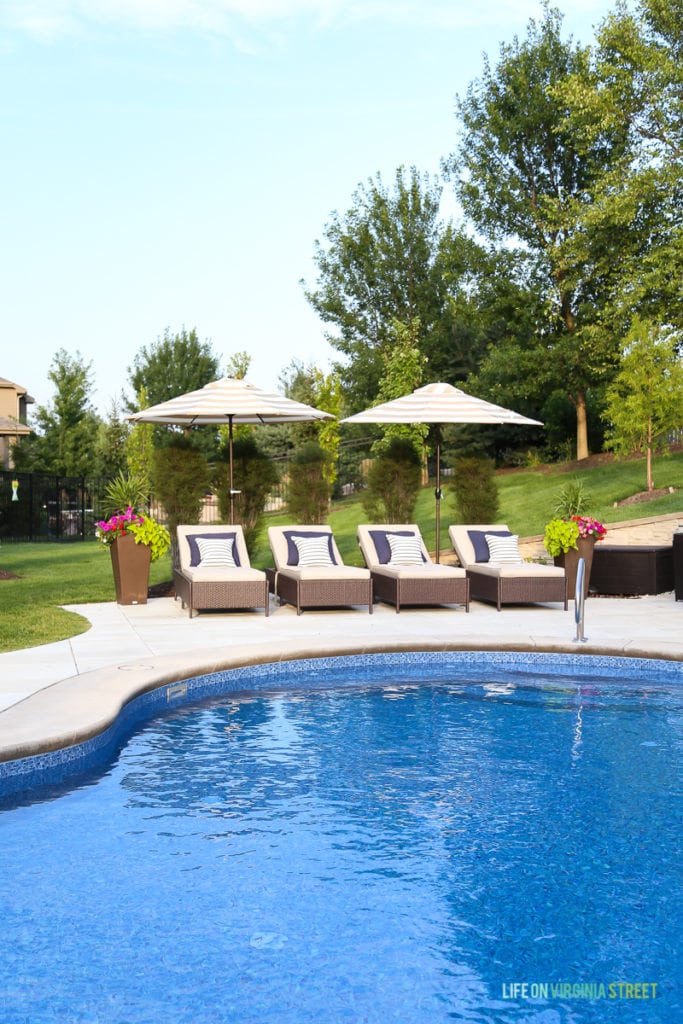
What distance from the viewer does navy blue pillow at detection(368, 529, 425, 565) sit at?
1263cm

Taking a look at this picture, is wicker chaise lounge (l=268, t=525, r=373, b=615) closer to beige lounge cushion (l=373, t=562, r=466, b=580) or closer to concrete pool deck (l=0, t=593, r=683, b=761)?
Result: concrete pool deck (l=0, t=593, r=683, b=761)

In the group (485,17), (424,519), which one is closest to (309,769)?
(485,17)

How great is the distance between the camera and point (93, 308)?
2659 centimetres

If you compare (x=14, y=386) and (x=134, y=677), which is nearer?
(x=134, y=677)

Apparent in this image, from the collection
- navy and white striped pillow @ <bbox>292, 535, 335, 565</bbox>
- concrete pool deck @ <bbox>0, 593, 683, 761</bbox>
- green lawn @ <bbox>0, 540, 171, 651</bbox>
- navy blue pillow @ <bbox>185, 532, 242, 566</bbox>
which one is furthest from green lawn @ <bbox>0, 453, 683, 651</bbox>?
navy and white striped pillow @ <bbox>292, 535, 335, 565</bbox>

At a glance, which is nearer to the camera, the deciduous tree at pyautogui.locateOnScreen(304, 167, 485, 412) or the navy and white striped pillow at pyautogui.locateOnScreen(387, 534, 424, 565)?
the navy and white striped pillow at pyautogui.locateOnScreen(387, 534, 424, 565)

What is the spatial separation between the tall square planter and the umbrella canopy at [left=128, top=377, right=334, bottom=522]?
162 centimetres

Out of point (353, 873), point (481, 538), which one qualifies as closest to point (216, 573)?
point (481, 538)

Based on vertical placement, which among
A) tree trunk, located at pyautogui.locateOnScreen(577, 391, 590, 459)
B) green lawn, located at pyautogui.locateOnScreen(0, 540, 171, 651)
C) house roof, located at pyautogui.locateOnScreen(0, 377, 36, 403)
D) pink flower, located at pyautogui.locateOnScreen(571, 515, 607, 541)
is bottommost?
green lawn, located at pyautogui.locateOnScreen(0, 540, 171, 651)

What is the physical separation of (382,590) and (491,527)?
193 centimetres

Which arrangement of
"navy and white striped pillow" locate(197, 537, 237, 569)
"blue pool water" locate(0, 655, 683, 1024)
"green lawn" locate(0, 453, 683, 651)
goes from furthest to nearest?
"navy and white striped pillow" locate(197, 537, 237, 569) → "green lawn" locate(0, 453, 683, 651) → "blue pool water" locate(0, 655, 683, 1024)

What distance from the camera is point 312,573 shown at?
11.4m

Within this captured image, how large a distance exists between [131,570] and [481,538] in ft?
14.9

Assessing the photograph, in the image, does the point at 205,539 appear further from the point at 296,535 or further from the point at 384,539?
the point at 384,539
